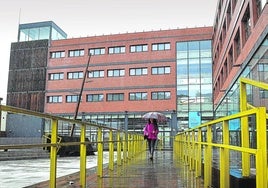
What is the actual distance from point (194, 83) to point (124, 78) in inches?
362

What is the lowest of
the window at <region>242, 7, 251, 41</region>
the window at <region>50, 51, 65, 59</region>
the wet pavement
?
the wet pavement

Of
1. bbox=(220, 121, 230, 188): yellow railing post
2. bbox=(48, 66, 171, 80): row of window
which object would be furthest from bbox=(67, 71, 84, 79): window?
bbox=(220, 121, 230, 188): yellow railing post

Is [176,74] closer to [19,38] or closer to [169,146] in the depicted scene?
[169,146]

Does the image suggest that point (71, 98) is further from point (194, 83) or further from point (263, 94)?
point (263, 94)

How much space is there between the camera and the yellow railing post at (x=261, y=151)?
304cm

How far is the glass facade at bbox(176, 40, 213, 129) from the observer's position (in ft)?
139

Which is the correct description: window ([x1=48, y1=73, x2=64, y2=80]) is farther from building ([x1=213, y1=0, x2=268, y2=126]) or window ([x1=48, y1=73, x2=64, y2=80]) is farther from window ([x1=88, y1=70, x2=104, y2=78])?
building ([x1=213, y1=0, x2=268, y2=126])

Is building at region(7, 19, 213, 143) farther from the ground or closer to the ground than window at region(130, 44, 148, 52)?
closer to the ground

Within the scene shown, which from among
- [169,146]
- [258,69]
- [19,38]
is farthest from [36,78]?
[258,69]

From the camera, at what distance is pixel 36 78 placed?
166 ft

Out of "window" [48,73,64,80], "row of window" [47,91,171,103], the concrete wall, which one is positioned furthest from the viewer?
"window" [48,73,64,80]

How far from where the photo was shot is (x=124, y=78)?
45.5 metres

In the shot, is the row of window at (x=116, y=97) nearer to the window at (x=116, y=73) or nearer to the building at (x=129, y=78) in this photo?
the building at (x=129, y=78)

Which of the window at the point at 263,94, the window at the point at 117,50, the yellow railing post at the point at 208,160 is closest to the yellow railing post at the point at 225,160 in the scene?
the yellow railing post at the point at 208,160
